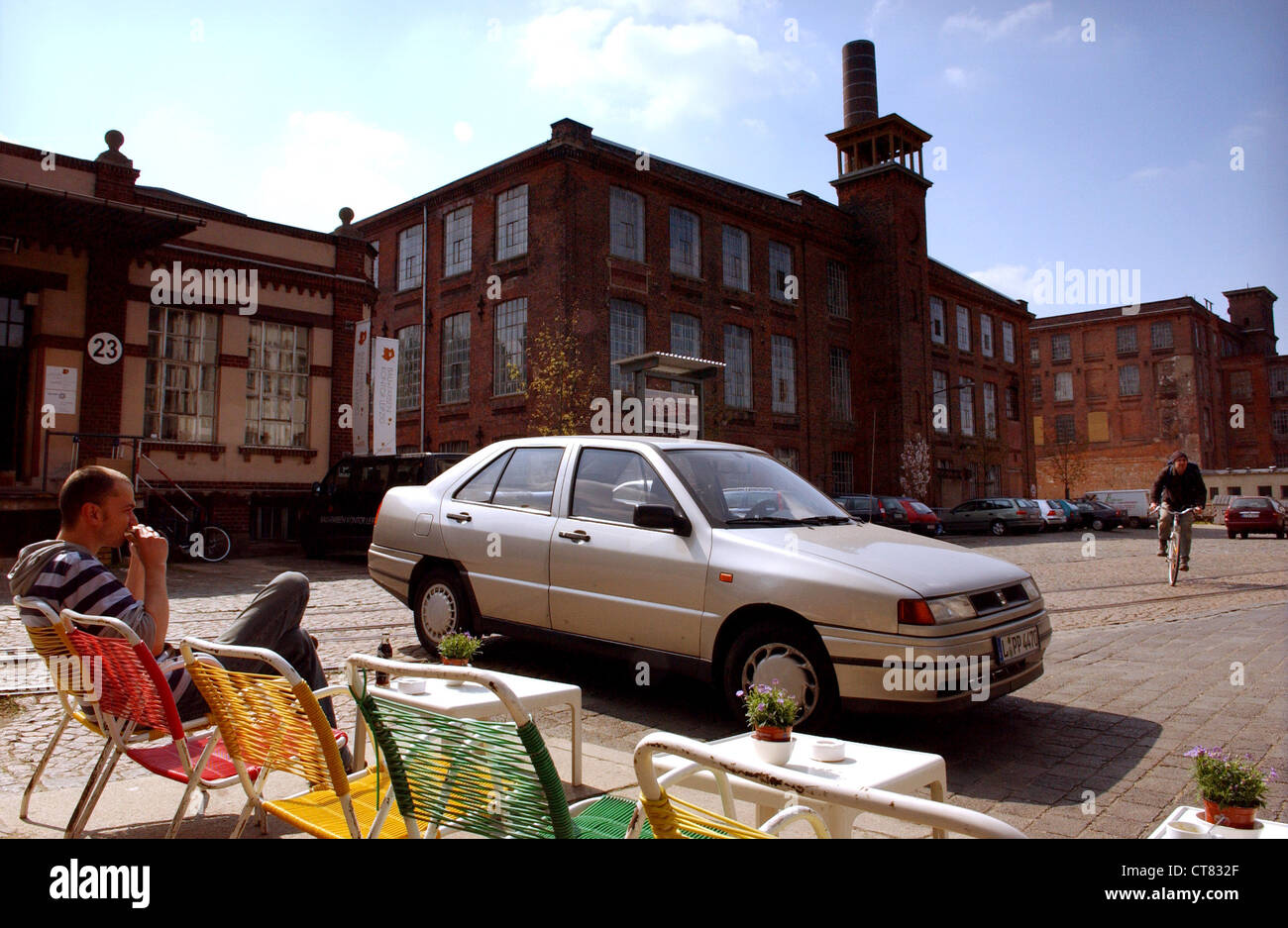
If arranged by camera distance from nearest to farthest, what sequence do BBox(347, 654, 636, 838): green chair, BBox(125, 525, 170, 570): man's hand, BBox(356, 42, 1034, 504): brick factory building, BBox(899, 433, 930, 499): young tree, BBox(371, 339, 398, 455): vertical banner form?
BBox(347, 654, 636, 838): green chair
BBox(125, 525, 170, 570): man's hand
BBox(371, 339, 398, 455): vertical banner
BBox(356, 42, 1034, 504): brick factory building
BBox(899, 433, 930, 499): young tree

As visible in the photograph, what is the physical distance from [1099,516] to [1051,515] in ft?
15.4

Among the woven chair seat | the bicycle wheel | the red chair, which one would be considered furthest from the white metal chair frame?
the bicycle wheel

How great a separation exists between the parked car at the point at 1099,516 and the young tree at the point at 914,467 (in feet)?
28.3

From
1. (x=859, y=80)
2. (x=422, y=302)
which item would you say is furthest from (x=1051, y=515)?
(x=422, y=302)

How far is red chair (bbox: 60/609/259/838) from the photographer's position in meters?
2.94

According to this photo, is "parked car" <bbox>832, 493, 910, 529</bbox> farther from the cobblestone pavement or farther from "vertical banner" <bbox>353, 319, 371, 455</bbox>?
the cobblestone pavement

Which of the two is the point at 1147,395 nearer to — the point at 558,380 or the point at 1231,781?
the point at 558,380

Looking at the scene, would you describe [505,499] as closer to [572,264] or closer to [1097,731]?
[1097,731]

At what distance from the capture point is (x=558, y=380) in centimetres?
2416

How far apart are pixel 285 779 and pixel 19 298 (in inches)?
611

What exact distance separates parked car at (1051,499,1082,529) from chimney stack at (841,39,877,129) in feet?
69.5

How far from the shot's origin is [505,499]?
21.3ft
